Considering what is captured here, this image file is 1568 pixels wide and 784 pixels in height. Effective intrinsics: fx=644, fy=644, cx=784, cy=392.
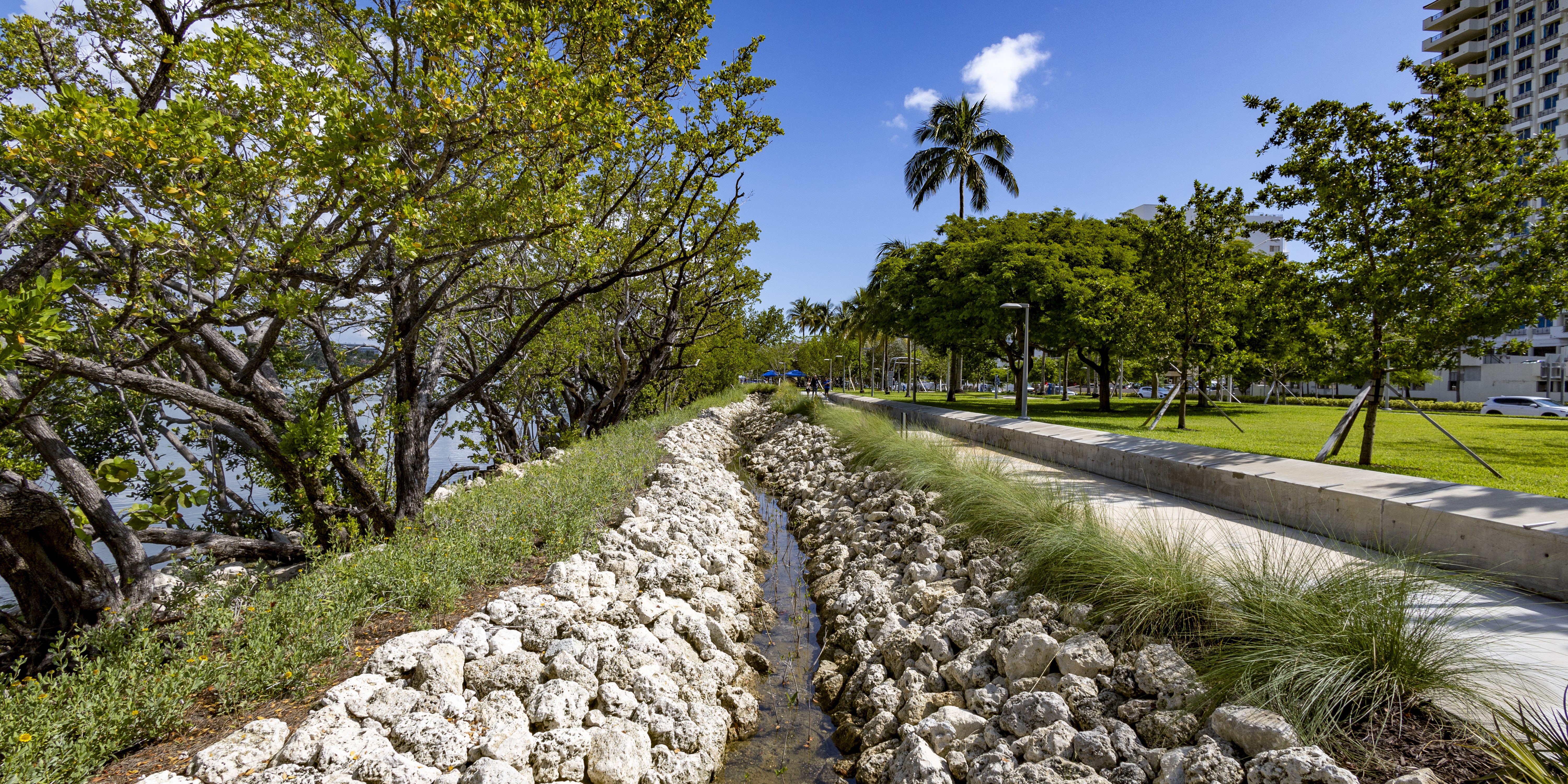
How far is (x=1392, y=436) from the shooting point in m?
14.3

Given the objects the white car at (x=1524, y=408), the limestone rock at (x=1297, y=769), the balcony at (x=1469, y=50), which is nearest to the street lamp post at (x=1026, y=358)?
the limestone rock at (x=1297, y=769)

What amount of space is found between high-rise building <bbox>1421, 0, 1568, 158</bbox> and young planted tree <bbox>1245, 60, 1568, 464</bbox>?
56.4 m

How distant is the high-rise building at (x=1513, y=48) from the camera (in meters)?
48.2

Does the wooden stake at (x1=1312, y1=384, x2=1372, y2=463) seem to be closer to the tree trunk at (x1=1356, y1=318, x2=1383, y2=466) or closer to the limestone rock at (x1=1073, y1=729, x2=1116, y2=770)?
the tree trunk at (x1=1356, y1=318, x2=1383, y2=466)

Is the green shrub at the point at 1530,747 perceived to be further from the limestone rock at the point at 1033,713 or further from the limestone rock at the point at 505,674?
the limestone rock at the point at 505,674

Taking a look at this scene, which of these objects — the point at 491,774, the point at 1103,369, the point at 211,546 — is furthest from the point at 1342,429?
the point at 211,546

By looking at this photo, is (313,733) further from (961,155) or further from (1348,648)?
(961,155)

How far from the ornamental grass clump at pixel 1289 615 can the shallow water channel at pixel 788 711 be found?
2.04 meters

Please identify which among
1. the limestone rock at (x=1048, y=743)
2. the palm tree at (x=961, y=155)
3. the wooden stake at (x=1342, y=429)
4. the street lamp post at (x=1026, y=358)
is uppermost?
the palm tree at (x=961, y=155)

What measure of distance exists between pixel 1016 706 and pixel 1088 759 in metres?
0.56

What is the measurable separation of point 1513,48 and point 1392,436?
212 feet

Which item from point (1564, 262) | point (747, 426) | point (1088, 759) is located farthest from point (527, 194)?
point (747, 426)

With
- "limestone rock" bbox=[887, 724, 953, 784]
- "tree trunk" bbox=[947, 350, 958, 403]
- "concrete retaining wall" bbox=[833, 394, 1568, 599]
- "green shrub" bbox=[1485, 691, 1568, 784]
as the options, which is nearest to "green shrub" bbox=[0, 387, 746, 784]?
"limestone rock" bbox=[887, 724, 953, 784]

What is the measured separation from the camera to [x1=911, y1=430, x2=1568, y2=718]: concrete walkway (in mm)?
3426
